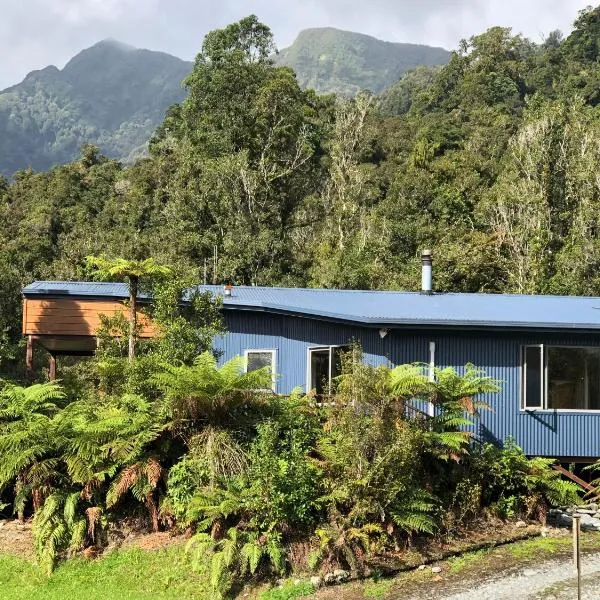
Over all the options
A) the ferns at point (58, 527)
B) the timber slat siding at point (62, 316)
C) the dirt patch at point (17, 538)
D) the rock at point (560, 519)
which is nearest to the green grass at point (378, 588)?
the rock at point (560, 519)

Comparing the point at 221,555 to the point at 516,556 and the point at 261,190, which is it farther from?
the point at 261,190

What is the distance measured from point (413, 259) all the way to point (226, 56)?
17286 mm

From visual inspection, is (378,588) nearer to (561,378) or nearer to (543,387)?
(543,387)

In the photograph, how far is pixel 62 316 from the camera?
15.8m

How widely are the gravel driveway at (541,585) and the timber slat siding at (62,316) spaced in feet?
32.5

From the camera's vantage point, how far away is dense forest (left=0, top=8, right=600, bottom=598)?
922cm

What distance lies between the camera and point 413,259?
95.9 ft

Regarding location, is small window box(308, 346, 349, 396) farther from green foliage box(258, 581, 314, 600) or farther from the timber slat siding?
green foliage box(258, 581, 314, 600)

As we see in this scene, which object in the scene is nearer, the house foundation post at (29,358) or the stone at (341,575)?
the stone at (341,575)

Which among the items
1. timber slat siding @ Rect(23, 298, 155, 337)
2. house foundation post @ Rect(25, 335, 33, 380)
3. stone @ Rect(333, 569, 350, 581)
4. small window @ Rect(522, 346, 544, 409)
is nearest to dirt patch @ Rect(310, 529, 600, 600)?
stone @ Rect(333, 569, 350, 581)

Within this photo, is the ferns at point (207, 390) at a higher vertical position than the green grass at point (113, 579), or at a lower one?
higher

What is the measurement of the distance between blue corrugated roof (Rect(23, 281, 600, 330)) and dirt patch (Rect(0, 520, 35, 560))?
587 centimetres

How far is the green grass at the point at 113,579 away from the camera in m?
8.63

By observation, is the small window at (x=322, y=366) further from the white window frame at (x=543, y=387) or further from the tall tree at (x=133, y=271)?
the tall tree at (x=133, y=271)
